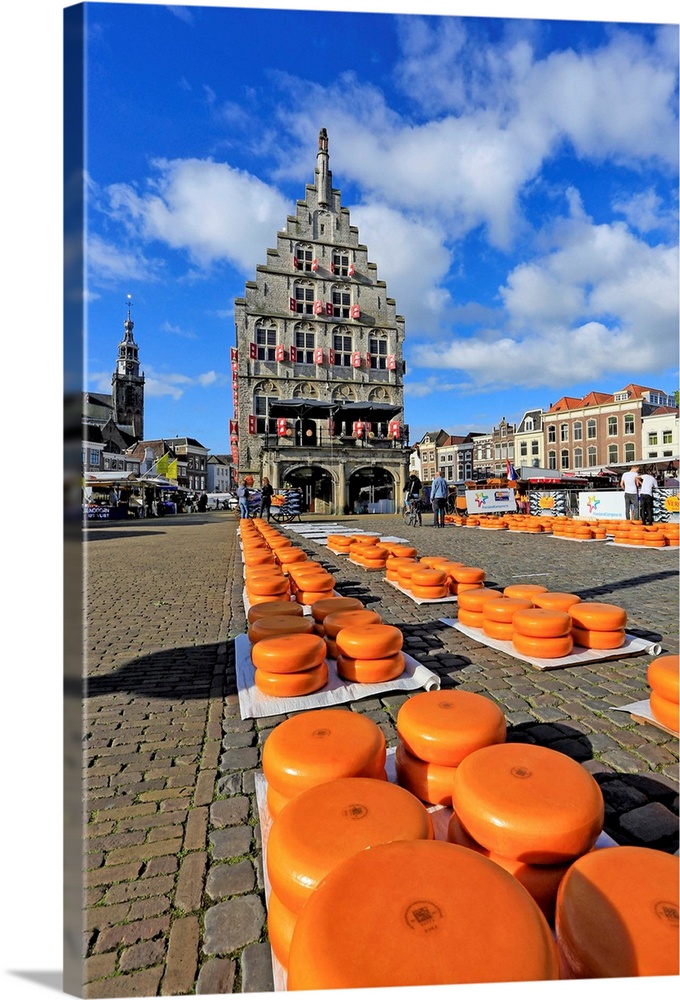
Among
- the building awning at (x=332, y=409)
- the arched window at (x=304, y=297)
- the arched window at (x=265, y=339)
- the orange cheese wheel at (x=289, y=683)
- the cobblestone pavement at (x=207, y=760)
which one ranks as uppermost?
the arched window at (x=304, y=297)

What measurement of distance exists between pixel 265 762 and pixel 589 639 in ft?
10.9

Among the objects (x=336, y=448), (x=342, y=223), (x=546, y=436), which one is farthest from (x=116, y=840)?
(x=546, y=436)

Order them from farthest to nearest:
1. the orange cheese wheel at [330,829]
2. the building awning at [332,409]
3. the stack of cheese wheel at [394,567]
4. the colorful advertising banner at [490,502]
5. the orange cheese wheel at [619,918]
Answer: the building awning at [332,409], the colorful advertising banner at [490,502], the stack of cheese wheel at [394,567], the orange cheese wheel at [330,829], the orange cheese wheel at [619,918]

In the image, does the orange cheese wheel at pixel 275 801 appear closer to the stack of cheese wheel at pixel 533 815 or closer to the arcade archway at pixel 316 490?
the stack of cheese wheel at pixel 533 815

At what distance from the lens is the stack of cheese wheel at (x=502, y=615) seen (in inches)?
169

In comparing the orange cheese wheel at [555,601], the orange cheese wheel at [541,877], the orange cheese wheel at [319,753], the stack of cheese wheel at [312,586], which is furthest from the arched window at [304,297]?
the orange cheese wheel at [541,877]

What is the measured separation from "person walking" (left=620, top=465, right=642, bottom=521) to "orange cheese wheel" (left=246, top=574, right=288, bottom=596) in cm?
1319

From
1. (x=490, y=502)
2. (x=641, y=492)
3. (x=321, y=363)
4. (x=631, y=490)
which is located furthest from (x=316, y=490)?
(x=641, y=492)

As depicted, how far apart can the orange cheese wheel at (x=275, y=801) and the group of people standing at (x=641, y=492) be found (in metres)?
14.8

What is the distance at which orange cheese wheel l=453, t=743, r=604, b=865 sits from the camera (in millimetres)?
1467

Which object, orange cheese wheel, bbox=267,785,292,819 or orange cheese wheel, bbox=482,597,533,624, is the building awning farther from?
orange cheese wheel, bbox=267,785,292,819
